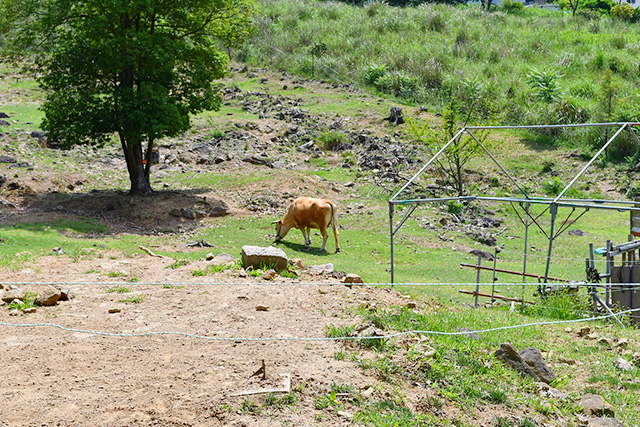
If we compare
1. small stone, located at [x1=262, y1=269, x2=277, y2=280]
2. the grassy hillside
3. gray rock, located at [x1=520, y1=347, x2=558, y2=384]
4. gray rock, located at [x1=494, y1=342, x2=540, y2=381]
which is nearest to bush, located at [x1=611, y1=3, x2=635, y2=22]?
the grassy hillside

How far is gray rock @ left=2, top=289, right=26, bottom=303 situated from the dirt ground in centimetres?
31

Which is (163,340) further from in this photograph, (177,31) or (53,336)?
(177,31)

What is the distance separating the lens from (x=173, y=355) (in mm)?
7086

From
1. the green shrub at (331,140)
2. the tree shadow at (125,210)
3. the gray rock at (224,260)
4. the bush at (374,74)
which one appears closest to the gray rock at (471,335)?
the gray rock at (224,260)

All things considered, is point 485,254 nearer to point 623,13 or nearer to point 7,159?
point 7,159

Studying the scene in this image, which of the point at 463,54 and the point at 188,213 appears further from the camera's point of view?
the point at 463,54

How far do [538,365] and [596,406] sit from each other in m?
0.84

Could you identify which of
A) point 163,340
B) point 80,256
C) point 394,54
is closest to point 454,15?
point 394,54

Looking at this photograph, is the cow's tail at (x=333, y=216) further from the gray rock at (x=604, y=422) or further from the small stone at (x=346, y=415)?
the small stone at (x=346, y=415)

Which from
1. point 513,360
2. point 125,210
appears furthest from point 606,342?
point 125,210

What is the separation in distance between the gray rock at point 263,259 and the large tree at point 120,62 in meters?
10.2

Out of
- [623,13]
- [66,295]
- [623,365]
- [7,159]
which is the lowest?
[623,365]

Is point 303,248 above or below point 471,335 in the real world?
below

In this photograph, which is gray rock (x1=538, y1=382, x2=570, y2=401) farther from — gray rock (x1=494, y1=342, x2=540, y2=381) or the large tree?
the large tree
